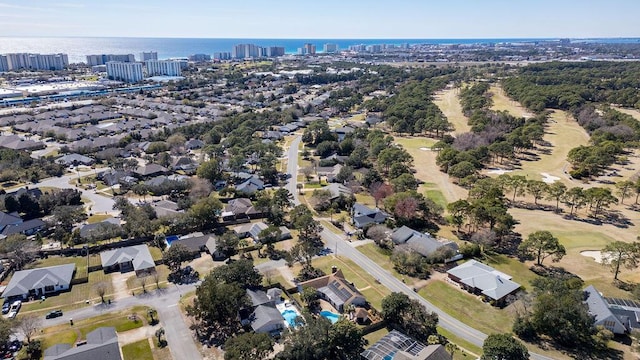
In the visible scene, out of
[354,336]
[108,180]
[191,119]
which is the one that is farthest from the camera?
[191,119]

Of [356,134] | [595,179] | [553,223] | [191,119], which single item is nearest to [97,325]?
[553,223]

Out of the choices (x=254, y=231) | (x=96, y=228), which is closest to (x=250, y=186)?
(x=254, y=231)

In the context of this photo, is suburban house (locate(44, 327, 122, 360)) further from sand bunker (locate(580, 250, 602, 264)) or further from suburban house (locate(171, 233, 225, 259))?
sand bunker (locate(580, 250, 602, 264))

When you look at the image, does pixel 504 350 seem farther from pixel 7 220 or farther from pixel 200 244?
pixel 7 220

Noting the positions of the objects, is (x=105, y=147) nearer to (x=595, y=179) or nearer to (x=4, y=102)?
(x=4, y=102)

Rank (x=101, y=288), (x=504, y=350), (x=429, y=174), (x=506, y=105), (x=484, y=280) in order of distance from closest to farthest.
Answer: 1. (x=504, y=350)
2. (x=101, y=288)
3. (x=484, y=280)
4. (x=429, y=174)
5. (x=506, y=105)

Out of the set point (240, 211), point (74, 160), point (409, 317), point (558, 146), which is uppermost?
point (74, 160)

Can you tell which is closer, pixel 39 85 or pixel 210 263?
pixel 210 263
